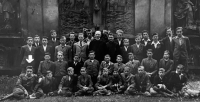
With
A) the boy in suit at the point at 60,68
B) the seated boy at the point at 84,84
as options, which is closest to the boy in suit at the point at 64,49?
the boy in suit at the point at 60,68

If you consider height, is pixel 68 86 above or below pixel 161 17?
below

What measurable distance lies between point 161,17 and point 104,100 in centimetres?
459

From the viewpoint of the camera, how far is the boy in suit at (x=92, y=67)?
801cm

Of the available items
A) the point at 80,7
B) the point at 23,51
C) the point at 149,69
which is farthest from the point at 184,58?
the point at 23,51

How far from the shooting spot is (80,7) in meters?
10.6

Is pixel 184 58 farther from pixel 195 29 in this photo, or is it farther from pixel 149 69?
pixel 195 29

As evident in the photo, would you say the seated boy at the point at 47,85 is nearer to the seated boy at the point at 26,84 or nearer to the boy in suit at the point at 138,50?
the seated boy at the point at 26,84

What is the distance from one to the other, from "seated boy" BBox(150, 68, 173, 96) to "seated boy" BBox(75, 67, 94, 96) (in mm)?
1709

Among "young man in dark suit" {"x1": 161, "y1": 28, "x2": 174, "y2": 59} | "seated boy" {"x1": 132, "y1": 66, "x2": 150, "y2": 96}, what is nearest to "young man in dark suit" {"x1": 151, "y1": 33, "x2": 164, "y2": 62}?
"young man in dark suit" {"x1": 161, "y1": 28, "x2": 174, "y2": 59}

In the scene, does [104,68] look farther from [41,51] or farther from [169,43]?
[169,43]

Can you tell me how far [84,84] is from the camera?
7.67 metres

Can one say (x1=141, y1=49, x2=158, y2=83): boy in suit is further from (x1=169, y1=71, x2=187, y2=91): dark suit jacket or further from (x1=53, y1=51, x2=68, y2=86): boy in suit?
(x1=53, y1=51, x2=68, y2=86): boy in suit

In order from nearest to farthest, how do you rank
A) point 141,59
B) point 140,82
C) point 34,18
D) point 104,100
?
point 104,100 < point 140,82 < point 141,59 < point 34,18

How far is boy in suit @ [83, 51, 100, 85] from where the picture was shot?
801cm
